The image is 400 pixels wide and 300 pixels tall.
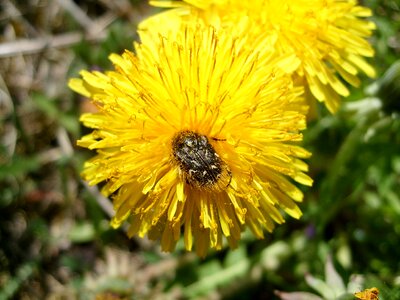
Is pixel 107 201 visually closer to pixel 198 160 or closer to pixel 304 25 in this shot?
pixel 198 160

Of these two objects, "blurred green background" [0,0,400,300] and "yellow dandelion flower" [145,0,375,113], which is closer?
"yellow dandelion flower" [145,0,375,113]

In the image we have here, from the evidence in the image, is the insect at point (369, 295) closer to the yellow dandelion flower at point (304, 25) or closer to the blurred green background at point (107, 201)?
the blurred green background at point (107, 201)

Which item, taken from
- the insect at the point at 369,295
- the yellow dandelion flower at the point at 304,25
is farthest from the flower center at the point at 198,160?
the insect at the point at 369,295

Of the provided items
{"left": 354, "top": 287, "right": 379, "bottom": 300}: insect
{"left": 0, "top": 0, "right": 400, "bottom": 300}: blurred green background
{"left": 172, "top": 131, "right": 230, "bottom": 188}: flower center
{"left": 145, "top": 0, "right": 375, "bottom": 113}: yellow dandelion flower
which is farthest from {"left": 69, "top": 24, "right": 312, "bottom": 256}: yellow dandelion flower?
{"left": 0, "top": 0, "right": 400, "bottom": 300}: blurred green background

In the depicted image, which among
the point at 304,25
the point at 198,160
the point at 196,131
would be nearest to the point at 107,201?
the point at 196,131

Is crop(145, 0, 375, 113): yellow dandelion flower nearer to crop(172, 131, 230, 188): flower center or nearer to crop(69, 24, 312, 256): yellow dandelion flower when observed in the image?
crop(69, 24, 312, 256): yellow dandelion flower

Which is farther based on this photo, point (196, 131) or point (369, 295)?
point (196, 131)
